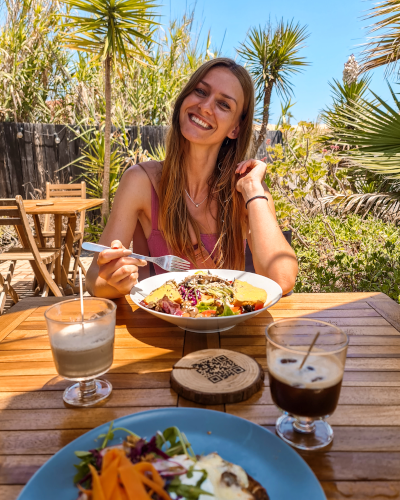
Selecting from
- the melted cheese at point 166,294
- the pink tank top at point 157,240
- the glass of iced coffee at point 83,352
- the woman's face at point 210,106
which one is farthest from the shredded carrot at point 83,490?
the woman's face at point 210,106

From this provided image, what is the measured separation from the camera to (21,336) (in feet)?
3.67

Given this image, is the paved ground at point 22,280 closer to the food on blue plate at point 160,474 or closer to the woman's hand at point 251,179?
the woman's hand at point 251,179

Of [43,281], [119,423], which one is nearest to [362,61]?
[43,281]

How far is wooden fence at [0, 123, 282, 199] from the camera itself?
253 inches

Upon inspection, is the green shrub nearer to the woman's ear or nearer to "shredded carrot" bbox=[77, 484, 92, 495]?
the woman's ear

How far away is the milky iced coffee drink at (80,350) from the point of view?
0.76 meters

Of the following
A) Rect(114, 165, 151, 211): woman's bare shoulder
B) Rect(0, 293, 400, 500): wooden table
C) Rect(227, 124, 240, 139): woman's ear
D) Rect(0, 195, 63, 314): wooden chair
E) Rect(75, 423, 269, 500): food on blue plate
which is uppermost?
Rect(227, 124, 240, 139): woman's ear

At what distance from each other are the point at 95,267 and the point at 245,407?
0.95 metres

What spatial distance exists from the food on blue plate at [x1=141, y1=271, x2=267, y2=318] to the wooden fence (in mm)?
5766

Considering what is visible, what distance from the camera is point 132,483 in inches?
18.4

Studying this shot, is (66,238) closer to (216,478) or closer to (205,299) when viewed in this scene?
(205,299)

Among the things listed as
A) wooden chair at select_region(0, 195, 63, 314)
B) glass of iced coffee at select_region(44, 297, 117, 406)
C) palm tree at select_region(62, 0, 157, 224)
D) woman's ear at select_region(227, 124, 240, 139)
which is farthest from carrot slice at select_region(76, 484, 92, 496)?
palm tree at select_region(62, 0, 157, 224)

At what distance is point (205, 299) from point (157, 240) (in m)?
0.85

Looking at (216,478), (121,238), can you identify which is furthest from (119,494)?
(121,238)
